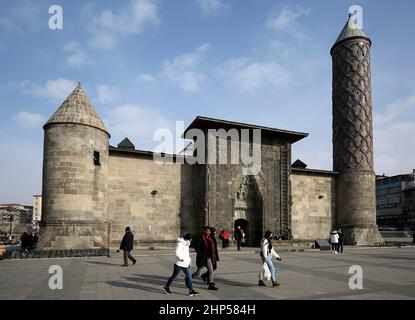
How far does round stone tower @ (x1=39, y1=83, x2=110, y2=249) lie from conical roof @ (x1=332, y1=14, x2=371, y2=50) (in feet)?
74.3

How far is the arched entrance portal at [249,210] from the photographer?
83.6 feet

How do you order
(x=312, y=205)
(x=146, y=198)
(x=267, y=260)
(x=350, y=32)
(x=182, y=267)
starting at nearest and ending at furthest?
(x=182, y=267) < (x=267, y=260) < (x=146, y=198) < (x=312, y=205) < (x=350, y=32)

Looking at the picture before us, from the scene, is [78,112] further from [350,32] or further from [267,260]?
[350,32]

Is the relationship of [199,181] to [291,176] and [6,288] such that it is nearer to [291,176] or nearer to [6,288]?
[291,176]

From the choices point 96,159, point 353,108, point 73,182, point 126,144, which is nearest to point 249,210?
point 126,144

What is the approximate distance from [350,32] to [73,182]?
26.2 metres

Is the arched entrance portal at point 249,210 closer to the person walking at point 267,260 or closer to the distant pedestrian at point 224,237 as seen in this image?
the distant pedestrian at point 224,237

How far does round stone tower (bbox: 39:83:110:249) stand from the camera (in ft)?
62.0

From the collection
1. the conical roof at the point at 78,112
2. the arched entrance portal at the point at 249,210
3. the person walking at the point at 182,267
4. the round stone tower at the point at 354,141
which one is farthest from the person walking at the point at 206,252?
the round stone tower at the point at 354,141

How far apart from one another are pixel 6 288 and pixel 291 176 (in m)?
23.1

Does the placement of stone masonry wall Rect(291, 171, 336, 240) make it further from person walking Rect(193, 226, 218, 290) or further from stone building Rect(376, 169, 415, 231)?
stone building Rect(376, 169, 415, 231)

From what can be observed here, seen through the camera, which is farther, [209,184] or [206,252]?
[209,184]

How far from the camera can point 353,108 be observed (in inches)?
1167

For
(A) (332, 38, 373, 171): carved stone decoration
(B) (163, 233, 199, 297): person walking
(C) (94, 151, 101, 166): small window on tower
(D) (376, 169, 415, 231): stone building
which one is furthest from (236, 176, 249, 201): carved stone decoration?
(D) (376, 169, 415, 231): stone building
